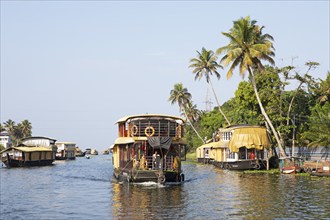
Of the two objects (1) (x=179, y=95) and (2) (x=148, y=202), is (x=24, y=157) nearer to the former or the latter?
(1) (x=179, y=95)

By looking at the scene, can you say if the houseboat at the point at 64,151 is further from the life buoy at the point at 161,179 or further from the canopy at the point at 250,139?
the life buoy at the point at 161,179

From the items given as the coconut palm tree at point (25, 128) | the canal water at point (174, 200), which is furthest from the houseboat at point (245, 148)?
the coconut palm tree at point (25, 128)

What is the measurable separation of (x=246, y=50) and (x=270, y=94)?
9.48 meters

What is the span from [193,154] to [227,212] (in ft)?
248

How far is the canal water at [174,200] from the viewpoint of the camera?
21281mm

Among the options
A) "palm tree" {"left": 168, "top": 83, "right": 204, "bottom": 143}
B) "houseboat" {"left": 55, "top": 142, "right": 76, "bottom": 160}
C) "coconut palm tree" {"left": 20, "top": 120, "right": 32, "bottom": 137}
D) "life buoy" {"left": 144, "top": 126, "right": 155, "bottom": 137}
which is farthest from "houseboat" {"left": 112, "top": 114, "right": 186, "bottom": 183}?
"coconut palm tree" {"left": 20, "top": 120, "right": 32, "bottom": 137}

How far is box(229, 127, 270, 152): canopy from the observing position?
46938 mm

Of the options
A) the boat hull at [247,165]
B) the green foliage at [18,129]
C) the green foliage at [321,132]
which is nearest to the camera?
the green foliage at [321,132]

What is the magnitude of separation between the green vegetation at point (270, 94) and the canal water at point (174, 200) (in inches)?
407

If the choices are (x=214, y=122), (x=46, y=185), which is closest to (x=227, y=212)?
(x=46, y=185)

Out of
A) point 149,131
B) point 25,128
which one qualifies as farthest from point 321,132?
point 25,128

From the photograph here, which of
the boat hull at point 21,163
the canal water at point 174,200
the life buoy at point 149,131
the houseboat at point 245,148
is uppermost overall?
the life buoy at point 149,131

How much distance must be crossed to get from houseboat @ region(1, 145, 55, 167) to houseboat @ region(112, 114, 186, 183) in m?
33.2

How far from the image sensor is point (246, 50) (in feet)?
144
